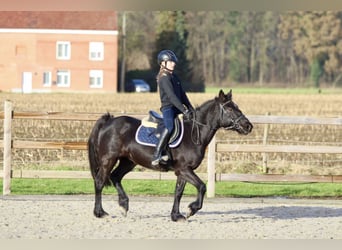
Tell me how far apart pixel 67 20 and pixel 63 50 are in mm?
4702

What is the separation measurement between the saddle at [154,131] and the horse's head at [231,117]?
57 cm

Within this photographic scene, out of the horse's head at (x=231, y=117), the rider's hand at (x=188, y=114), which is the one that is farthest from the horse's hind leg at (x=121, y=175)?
the horse's head at (x=231, y=117)

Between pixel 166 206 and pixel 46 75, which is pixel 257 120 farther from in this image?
pixel 46 75

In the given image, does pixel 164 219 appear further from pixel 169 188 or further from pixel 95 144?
pixel 169 188

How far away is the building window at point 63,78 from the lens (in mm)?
63281

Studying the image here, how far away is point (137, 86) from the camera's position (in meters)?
67.0

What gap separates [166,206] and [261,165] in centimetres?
476

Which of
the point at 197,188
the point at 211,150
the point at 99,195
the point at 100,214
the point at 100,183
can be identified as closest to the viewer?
the point at 197,188

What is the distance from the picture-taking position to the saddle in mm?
10703

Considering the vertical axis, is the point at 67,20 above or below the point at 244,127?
above

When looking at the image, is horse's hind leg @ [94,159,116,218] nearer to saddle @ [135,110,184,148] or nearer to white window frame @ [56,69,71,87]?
saddle @ [135,110,184,148]

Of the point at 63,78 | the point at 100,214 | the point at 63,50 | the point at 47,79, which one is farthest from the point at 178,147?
the point at 63,78

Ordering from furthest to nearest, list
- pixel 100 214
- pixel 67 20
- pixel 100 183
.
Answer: pixel 67 20, pixel 100 183, pixel 100 214

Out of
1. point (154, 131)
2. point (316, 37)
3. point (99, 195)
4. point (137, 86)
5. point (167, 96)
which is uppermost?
point (316, 37)
